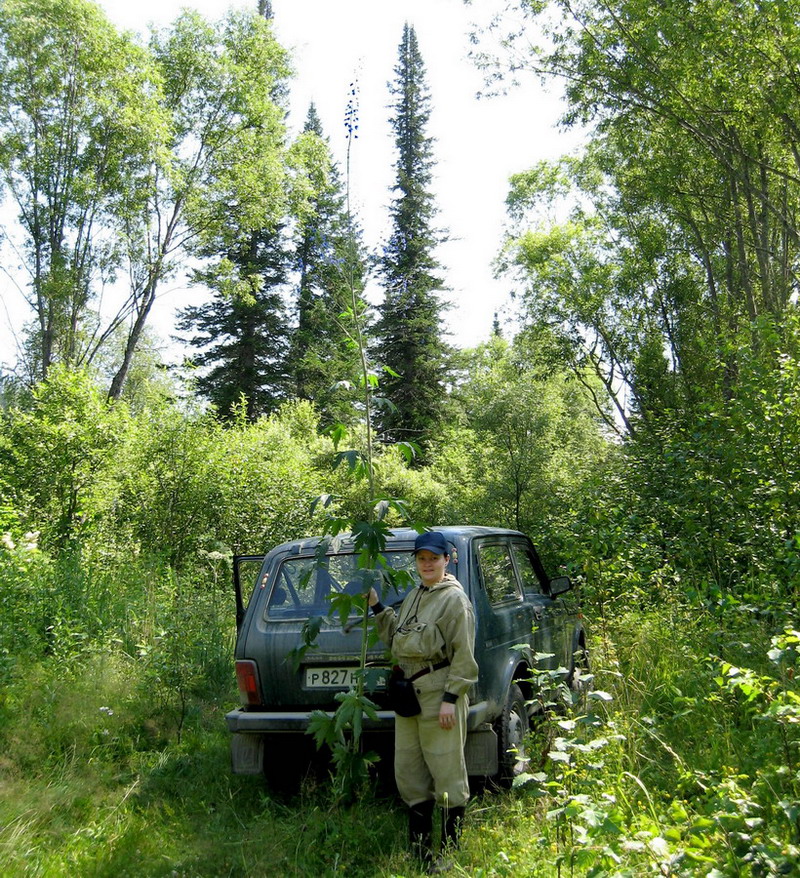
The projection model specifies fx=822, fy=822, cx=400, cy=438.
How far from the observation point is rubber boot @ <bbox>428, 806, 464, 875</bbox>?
415 centimetres

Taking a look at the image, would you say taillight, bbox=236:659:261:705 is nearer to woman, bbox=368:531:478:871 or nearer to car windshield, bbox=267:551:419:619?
car windshield, bbox=267:551:419:619

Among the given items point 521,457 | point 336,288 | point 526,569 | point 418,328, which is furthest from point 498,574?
point 418,328

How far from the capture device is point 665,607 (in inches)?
317

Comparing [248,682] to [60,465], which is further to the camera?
[60,465]

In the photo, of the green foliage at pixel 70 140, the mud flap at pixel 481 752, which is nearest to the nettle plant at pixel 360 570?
the mud flap at pixel 481 752

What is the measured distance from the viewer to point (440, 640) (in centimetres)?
446

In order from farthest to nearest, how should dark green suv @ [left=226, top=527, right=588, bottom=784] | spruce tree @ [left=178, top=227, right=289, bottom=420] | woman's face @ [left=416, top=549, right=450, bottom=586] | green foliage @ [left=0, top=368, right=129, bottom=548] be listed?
spruce tree @ [left=178, top=227, right=289, bottom=420] → green foliage @ [left=0, top=368, right=129, bottom=548] → dark green suv @ [left=226, top=527, right=588, bottom=784] → woman's face @ [left=416, top=549, right=450, bottom=586]

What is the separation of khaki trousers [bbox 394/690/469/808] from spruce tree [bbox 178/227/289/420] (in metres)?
30.4

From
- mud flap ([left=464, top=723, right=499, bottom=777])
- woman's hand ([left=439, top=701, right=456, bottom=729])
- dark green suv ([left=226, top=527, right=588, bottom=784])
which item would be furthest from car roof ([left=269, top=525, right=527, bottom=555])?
woman's hand ([left=439, top=701, right=456, bottom=729])

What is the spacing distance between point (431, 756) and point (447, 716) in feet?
1.07

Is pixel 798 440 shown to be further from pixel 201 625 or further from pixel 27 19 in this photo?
pixel 27 19

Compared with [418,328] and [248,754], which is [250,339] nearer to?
[418,328]

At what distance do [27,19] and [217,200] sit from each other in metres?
5.65

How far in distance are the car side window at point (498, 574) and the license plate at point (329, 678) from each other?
109 cm
